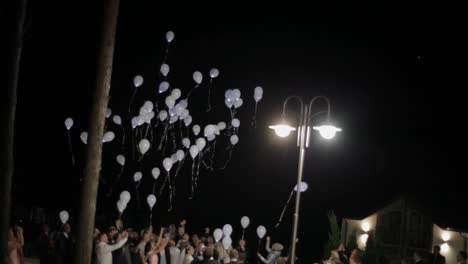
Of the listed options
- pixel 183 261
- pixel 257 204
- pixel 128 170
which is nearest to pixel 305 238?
pixel 257 204

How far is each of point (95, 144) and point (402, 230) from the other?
2336 centimetres

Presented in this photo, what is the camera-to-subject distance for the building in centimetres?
2680

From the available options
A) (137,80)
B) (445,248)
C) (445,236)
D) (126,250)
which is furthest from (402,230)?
(126,250)

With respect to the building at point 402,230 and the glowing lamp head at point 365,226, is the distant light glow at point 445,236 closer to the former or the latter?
the building at point 402,230

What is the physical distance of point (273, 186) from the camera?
43719 mm

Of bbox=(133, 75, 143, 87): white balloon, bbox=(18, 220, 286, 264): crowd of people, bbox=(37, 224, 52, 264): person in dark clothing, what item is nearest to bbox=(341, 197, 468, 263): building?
bbox=(133, 75, 143, 87): white balloon

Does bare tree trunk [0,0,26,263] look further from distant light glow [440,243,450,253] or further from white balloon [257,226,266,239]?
distant light glow [440,243,450,253]

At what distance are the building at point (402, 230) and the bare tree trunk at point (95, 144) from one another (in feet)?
69.1

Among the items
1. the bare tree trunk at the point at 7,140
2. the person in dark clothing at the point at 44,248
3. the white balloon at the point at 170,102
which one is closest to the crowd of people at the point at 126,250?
the person in dark clothing at the point at 44,248

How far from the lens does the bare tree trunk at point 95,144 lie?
23.0 ft

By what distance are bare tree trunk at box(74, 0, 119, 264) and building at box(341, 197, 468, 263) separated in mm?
21066

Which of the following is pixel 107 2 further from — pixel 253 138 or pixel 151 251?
pixel 253 138

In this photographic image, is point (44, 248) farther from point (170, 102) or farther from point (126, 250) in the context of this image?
point (170, 102)

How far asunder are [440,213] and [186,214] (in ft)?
47.3
